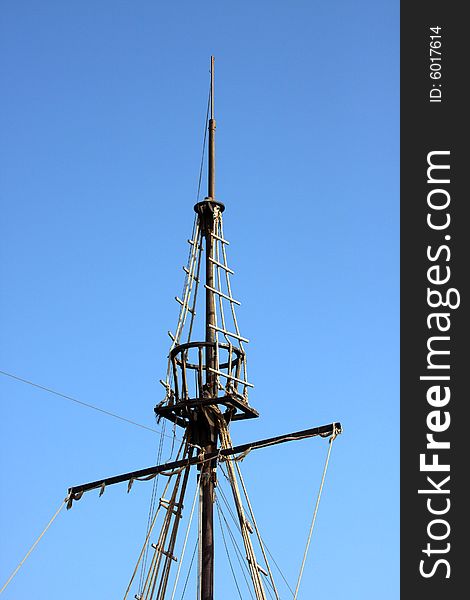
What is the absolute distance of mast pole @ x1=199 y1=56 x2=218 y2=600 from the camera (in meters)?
27.4

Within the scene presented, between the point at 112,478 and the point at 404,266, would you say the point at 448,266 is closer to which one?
the point at 404,266

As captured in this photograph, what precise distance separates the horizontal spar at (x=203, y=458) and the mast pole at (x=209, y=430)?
0.54 meters

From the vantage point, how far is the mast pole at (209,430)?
90.0 ft

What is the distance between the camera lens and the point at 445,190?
21.7 meters

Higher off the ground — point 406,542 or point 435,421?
point 435,421

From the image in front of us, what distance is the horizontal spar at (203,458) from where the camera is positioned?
27.0m

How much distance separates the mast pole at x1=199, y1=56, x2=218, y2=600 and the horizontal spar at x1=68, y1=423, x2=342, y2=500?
0.54m

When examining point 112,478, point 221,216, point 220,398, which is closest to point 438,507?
point 220,398

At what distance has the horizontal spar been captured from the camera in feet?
88.5

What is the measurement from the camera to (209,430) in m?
29.6

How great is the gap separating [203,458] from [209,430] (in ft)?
3.54

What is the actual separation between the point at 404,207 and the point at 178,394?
10618mm

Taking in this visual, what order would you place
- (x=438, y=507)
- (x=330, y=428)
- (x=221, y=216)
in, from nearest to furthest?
(x=438, y=507)
(x=330, y=428)
(x=221, y=216)

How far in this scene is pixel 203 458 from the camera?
28.8 m
